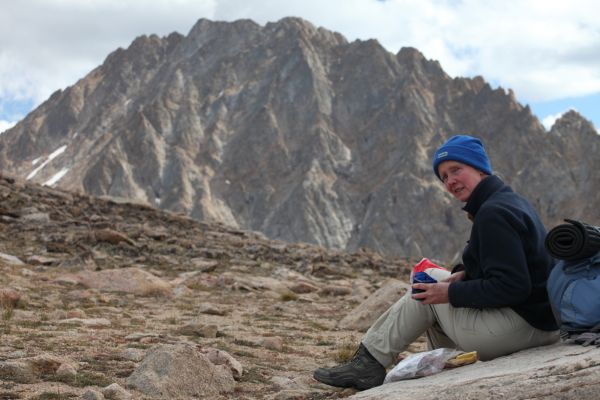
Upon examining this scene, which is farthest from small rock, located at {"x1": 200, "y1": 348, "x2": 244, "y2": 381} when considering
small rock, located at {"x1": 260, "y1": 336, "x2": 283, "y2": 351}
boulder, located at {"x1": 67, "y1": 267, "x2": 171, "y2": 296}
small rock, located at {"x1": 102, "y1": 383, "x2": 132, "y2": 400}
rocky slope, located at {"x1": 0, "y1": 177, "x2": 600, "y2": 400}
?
boulder, located at {"x1": 67, "y1": 267, "x2": 171, "y2": 296}

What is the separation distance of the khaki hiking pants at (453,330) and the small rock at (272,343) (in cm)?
294

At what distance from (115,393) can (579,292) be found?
12.9 ft

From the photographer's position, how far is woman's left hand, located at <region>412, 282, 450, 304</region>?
564cm

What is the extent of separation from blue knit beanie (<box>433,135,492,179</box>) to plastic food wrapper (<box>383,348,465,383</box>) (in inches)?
64.7

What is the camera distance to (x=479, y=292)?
5340mm

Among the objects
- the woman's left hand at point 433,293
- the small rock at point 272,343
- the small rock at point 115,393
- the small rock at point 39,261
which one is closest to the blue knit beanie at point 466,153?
the woman's left hand at point 433,293

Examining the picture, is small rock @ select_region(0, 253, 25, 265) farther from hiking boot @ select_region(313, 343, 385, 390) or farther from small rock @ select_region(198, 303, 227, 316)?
hiking boot @ select_region(313, 343, 385, 390)

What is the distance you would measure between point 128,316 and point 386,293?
14.8ft

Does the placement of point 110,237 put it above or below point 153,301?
above

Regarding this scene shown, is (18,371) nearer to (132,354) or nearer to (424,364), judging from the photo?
(132,354)

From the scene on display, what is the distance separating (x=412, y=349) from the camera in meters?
9.84

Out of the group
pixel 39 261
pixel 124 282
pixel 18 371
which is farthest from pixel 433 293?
pixel 39 261

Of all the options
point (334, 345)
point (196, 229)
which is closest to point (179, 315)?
point (334, 345)

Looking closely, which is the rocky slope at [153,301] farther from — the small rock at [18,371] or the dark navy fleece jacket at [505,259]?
the dark navy fleece jacket at [505,259]
